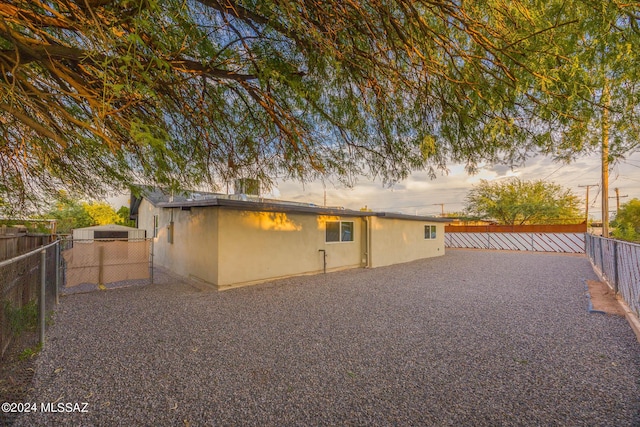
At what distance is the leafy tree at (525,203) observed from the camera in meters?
23.5

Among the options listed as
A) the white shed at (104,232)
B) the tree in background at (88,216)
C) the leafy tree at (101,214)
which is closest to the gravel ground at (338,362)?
the white shed at (104,232)

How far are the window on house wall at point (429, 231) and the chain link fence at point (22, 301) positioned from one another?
1451 cm

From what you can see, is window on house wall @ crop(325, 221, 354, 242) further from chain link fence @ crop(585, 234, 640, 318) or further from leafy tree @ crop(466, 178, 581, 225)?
leafy tree @ crop(466, 178, 581, 225)

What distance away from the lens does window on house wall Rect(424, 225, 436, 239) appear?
14.9 meters

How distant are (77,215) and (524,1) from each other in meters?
29.7

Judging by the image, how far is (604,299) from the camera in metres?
6.05

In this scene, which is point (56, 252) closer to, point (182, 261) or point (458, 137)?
point (182, 261)

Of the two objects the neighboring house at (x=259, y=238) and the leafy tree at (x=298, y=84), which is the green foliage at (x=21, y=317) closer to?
the leafy tree at (x=298, y=84)

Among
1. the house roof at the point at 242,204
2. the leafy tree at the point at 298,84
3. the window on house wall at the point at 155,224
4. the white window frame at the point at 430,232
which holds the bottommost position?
the white window frame at the point at 430,232

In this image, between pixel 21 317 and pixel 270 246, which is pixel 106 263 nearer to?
pixel 21 317

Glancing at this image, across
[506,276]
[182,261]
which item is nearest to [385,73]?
[182,261]

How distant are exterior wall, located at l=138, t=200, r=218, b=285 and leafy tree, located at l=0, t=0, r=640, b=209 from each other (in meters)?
2.81

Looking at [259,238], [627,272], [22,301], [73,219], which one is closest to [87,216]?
[73,219]

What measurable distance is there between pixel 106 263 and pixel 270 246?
4.21 metres
